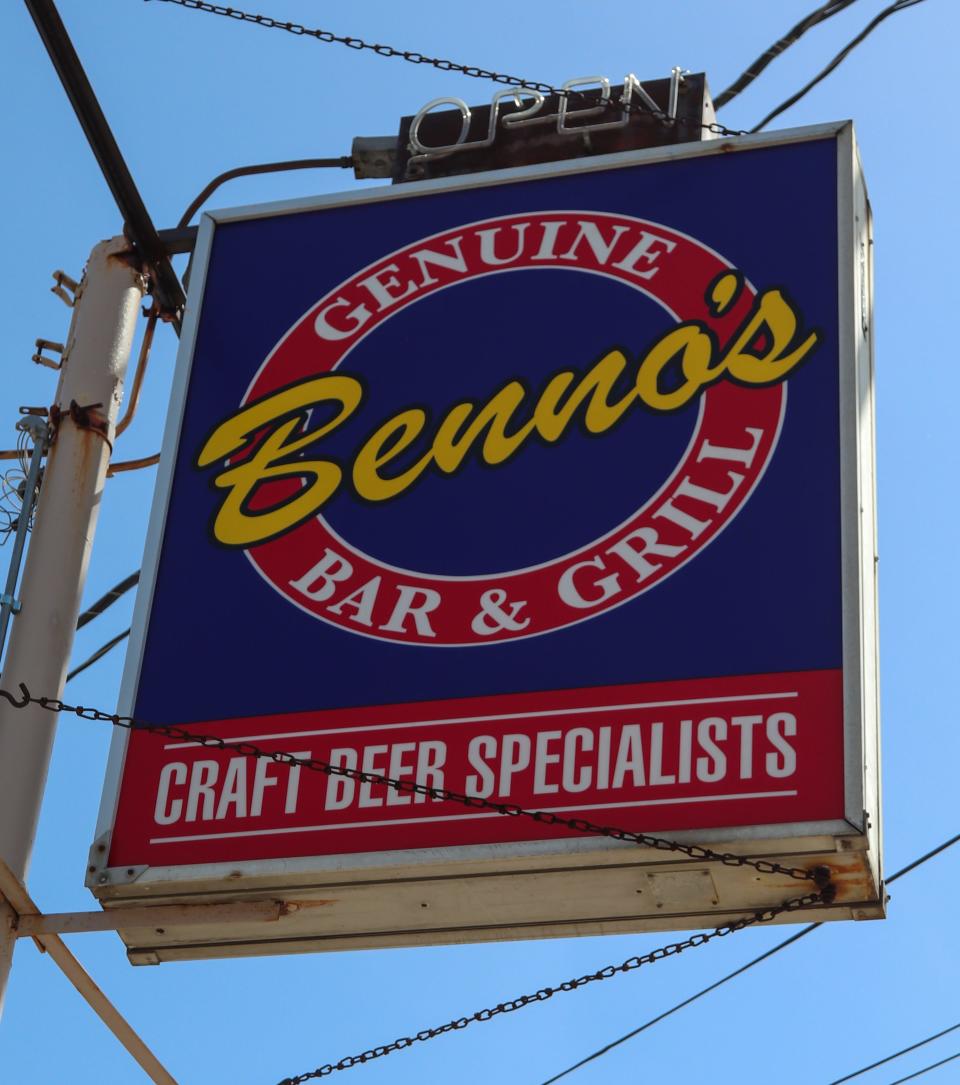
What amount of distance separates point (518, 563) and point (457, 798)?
0.81 m

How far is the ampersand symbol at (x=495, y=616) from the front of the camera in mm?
6316

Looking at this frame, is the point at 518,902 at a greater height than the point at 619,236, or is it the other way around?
the point at 619,236

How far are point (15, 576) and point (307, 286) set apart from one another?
1.30 m

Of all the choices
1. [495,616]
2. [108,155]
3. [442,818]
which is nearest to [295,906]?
[442,818]

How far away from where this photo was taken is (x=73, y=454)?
7340 mm

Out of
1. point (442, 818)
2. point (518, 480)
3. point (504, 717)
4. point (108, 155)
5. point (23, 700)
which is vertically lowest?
point (442, 818)

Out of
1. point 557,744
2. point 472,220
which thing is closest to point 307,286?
point 472,220

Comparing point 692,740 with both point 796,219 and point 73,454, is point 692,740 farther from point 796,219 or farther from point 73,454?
point 73,454

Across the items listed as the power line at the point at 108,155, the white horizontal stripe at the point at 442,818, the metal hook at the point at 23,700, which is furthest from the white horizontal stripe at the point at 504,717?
the power line at the point at 108,155

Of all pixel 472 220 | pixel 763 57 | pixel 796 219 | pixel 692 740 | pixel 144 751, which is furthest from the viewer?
pixel 763 57

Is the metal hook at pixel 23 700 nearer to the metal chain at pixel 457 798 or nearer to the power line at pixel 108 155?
the metal chain at pixel 457 798

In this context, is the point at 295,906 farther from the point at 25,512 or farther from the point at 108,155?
the point at 108,155

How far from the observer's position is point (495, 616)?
6355mm

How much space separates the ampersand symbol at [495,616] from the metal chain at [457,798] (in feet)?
1.65
